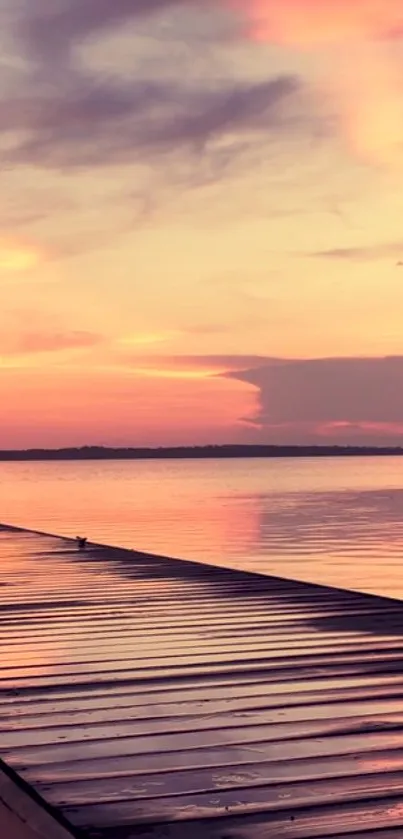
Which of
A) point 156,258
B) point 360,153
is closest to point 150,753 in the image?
point 360,153

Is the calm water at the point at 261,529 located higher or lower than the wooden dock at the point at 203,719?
lower

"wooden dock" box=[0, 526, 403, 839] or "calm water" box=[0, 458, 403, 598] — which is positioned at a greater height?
"wooden dock" box=[0, 526, 403, 839]

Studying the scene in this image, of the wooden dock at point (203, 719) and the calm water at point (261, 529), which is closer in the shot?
the wooden dock at point (203, 719)

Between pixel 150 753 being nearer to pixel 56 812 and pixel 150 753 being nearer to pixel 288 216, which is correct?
pixel 56 812

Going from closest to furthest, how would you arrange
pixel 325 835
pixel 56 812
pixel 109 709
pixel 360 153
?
pixel 325 835
pixel 56 812
pixel 109 709
pixel 360 153

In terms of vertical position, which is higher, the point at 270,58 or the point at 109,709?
the point at 270,58

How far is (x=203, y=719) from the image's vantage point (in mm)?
4703

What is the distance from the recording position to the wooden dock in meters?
3.58

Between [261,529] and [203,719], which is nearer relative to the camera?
[203,719]

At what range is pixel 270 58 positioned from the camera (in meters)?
16.8

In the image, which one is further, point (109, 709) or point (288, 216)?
point (288, 216)

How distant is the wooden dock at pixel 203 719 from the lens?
358 centimetres

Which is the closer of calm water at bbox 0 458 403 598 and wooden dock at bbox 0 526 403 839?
wooden dock at bbox 0 526 403 839

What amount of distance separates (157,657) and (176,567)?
19.1 feet
